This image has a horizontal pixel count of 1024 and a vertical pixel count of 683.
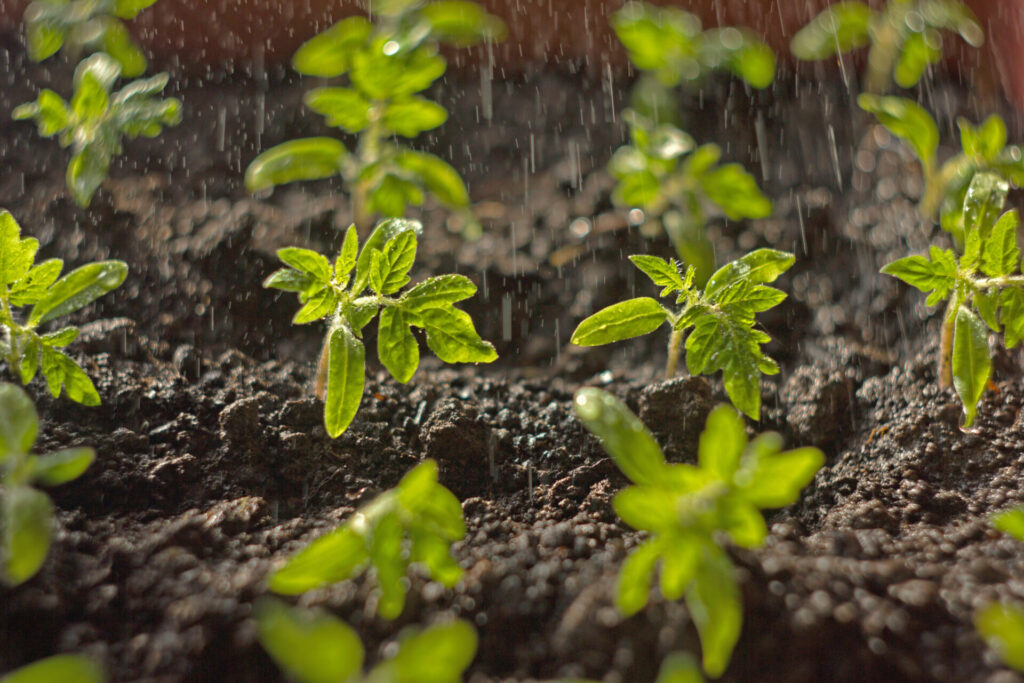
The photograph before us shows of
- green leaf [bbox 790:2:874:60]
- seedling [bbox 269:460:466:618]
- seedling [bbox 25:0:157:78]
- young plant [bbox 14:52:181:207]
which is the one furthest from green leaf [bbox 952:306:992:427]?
seedling [bbox 25:0:157:78]

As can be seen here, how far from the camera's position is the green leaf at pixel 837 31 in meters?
1.92

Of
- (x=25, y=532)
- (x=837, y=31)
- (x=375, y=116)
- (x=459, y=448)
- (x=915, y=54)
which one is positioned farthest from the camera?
(x=837, y=31)

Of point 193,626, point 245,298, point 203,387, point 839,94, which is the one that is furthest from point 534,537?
point 839,94

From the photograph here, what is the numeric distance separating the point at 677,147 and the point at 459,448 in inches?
32.7

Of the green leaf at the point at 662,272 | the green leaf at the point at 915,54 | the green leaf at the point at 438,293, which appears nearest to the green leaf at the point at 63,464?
the green leaf at the point at 438,293

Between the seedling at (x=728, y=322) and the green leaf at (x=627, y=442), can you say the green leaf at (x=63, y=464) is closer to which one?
the green leaf at (x=627, y=442)

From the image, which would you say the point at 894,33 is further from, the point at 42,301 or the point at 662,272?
the point at 42,301

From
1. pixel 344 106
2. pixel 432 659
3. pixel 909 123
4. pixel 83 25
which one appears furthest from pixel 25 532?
pixel 909 123

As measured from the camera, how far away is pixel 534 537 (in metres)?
0.94

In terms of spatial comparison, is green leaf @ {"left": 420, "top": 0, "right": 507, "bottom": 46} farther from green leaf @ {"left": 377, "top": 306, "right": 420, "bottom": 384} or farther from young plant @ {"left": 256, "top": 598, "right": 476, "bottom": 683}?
young plant @ {"left": 256, "top": 598, "right": 476, "bottom": 683}

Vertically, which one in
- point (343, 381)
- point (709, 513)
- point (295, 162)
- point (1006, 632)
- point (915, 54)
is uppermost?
point (915, 54)

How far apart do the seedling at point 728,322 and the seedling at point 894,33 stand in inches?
42.5

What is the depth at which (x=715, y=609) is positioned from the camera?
66cm

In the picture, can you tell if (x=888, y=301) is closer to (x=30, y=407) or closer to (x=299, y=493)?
(x=299, y=493)
